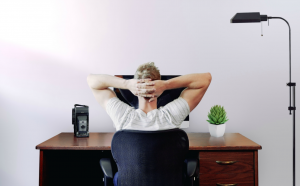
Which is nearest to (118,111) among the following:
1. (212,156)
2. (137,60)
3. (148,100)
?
(148,100)

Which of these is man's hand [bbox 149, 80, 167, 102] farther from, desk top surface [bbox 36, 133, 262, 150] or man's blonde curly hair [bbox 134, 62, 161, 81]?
desk top surface [bbox 36, 133, 262, 150]

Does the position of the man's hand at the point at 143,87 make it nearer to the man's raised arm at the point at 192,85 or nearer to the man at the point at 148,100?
the man at the point at 148,100

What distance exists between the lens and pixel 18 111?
8.25ft

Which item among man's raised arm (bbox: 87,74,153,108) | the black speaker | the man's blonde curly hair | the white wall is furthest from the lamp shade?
the black speaker

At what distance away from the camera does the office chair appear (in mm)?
1144

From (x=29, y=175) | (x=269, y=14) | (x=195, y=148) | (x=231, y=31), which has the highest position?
(x=269, y=14)

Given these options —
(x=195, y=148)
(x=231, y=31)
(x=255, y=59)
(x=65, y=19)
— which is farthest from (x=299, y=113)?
(x=65, y=19)

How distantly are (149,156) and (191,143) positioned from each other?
782 millimetres

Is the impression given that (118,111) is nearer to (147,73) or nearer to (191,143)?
(147,73)

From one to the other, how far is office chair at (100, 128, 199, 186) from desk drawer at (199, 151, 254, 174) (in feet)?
2.03

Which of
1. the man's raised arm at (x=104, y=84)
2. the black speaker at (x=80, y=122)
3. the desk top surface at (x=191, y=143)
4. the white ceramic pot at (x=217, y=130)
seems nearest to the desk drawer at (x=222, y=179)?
the desk top surface at (x=191, y=143)

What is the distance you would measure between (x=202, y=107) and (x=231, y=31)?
0.80 m

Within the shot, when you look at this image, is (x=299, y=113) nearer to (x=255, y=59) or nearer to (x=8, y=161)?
(x=255, y=59)

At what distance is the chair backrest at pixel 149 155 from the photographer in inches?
45.0
